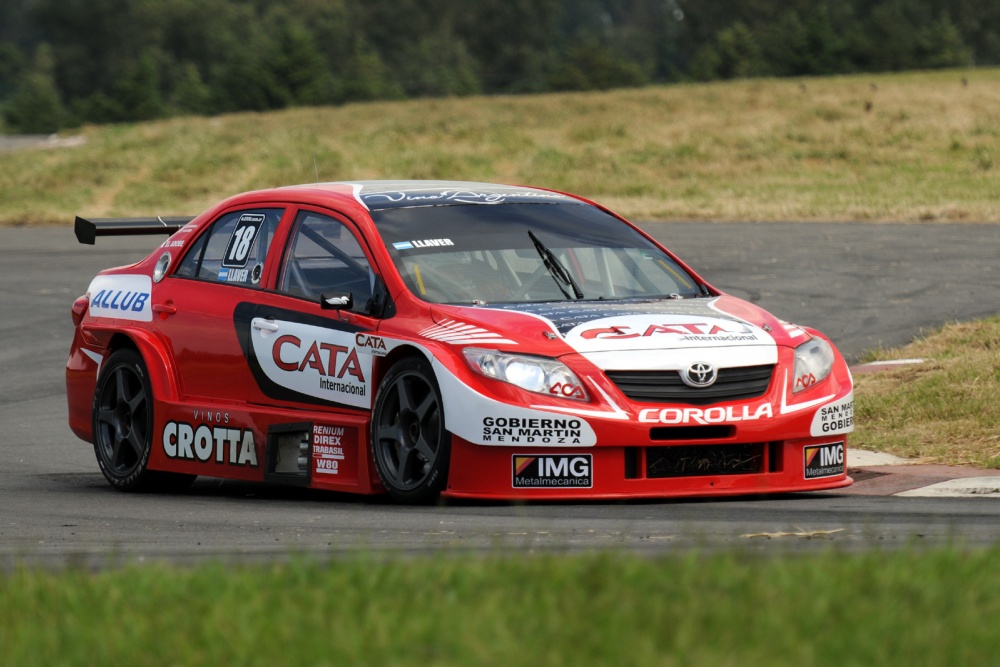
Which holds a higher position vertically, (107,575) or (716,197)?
(716,197)

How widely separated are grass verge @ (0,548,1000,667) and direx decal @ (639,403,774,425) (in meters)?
2.47

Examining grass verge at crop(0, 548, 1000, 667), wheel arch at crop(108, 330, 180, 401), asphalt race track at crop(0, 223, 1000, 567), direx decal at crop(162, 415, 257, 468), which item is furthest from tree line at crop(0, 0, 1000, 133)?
grass verge at crop(0, 548, 1000, 667)

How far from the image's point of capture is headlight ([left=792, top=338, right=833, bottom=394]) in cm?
744

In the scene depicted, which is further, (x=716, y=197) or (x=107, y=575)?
(x=716, y=197)

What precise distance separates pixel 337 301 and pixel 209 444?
1.21 meters

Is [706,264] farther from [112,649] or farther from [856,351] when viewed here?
[112,649]

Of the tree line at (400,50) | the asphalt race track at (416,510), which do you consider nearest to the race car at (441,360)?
the asphalt race track at (416,510)

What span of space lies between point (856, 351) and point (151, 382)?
248 inches

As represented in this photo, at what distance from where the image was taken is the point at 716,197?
33594 mm

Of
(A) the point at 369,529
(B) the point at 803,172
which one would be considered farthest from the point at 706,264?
(B) the point at 803,172

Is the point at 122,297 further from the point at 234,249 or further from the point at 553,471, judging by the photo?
the point at 553,471

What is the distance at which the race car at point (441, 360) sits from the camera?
7.03 metres

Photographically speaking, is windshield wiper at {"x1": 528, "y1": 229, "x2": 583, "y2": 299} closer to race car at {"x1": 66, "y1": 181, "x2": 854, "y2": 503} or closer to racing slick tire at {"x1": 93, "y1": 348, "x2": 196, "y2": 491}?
race car at {"x1": 66, "y1": 181, "x2": 854, "y2": 503}

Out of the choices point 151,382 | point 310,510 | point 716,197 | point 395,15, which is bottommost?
point 310,510
